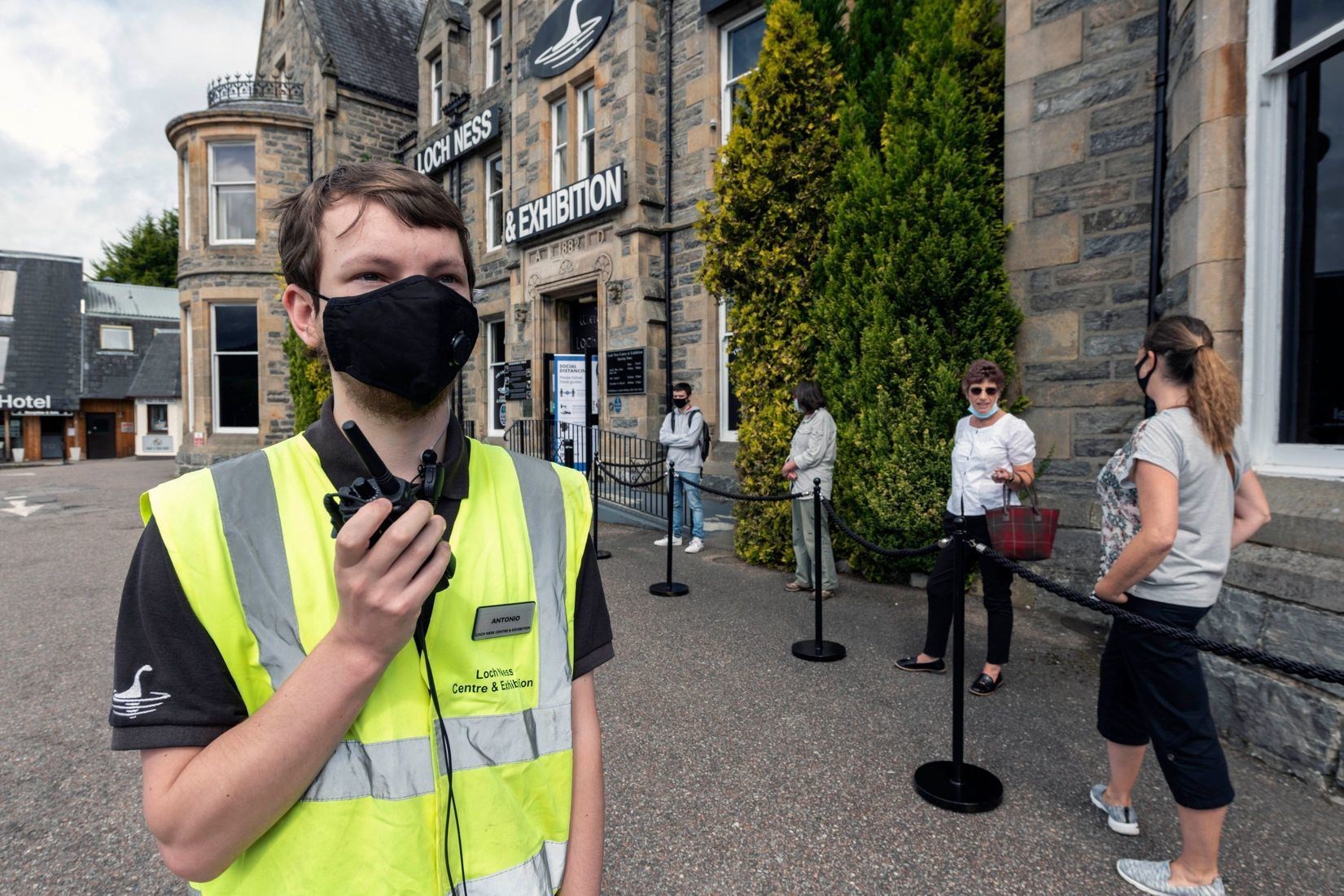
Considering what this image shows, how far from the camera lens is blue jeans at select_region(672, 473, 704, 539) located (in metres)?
8.62

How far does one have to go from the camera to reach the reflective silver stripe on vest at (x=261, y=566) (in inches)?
39.6

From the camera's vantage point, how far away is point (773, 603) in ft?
20.9

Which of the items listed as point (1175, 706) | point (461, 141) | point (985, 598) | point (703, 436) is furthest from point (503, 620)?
point (461, 141)

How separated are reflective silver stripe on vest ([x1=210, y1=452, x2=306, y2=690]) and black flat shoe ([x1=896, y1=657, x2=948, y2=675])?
4.35 meters

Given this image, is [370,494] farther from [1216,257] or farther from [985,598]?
[1216,257]

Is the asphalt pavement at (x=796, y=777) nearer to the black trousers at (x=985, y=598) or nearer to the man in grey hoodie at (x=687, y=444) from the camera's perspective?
the black trousers at (x=985, y=598)

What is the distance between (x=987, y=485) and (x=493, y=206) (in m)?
12.9

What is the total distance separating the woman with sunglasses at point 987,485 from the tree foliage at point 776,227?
3.02 m

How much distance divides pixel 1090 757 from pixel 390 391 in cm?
382

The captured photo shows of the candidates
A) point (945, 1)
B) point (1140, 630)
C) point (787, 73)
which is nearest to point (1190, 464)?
point (1140, 630)

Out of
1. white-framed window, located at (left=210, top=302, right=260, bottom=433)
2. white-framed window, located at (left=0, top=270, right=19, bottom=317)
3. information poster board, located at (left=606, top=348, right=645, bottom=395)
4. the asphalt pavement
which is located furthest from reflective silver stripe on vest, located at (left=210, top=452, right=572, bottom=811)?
white-framed window, located at (left=0, top=270, right=19, bottom=317)

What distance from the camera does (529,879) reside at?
117cm

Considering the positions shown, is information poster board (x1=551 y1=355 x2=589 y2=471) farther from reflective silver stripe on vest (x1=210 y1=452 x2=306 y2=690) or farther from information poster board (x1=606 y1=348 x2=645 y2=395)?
reflective silver stripe on vest (x1=210 y1=452 x2=306 y2=690)

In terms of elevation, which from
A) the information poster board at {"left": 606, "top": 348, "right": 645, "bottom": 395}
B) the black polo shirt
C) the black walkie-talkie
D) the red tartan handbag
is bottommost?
the red tartan handbag
